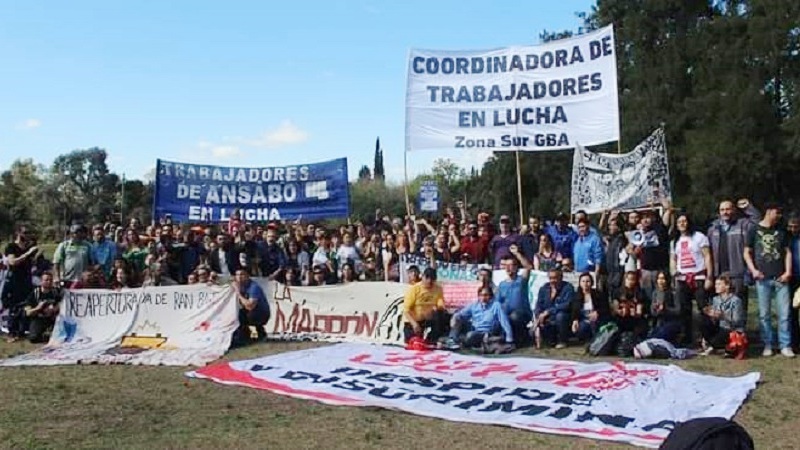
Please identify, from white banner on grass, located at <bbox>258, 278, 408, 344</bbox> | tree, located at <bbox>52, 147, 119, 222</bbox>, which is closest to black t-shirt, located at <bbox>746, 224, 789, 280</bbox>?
white banner on grass, located at <bbox>258, 278, 408, 344</bbox>

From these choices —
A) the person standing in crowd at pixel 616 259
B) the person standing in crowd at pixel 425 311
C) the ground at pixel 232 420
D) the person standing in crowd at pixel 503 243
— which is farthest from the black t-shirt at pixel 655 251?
the person standing in crowd at pixel 425 311

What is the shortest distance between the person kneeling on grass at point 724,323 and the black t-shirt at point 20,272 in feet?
33.7

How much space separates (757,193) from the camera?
3616 centimetres

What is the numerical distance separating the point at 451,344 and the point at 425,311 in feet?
2.24

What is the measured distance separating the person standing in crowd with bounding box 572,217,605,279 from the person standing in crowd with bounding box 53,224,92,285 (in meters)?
7.87

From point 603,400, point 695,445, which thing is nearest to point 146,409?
point 603,400

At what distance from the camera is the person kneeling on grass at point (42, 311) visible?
1264cm

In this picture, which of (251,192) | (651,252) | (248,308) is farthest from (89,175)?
(651,252)

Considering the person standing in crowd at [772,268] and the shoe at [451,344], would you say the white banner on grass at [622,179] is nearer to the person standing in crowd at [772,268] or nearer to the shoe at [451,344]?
the person standing in crowd at [772,268]

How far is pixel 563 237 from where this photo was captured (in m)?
12.1

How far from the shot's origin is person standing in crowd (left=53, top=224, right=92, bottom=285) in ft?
43.6

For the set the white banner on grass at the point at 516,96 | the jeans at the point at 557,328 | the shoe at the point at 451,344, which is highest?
the white banner on grass at the point at 516,96

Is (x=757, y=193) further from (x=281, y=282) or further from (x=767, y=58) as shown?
(x=281, y=282)

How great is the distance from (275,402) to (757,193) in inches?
1304
